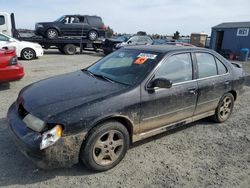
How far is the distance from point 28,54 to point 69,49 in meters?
4.32

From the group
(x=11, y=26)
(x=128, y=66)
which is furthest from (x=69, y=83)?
(x=11, y=26)

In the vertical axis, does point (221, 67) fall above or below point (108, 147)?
above

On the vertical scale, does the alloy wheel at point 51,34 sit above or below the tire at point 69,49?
above

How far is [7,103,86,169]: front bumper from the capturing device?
260cm

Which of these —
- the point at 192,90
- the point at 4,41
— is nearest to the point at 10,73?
the point at 192,90

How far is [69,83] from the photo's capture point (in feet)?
11.6

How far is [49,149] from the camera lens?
2.60 metres

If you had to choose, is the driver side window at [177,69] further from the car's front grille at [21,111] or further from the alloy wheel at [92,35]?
the alloy wheel at [92,35]

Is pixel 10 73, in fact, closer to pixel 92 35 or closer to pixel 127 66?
pixel 127 66

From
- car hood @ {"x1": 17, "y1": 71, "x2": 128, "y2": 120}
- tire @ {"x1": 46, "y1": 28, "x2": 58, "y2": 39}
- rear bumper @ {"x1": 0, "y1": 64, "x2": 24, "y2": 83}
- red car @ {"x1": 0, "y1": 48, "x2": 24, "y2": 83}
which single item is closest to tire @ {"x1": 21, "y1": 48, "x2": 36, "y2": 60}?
tire @ {"x1": 46, "y1": 28, "x2": 58, "y2": 39}

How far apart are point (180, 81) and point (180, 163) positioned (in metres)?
1.27

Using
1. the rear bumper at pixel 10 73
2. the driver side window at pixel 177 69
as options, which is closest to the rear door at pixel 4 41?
the rear bumper at pixel 10 73

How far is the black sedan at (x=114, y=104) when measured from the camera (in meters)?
2.68

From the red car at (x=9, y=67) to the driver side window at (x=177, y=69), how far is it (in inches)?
168
